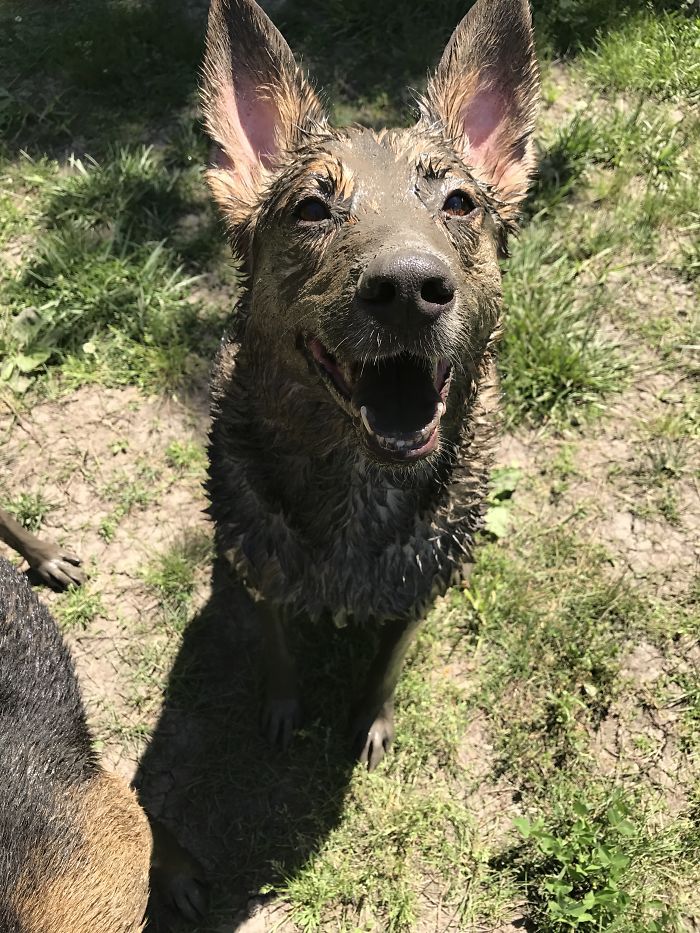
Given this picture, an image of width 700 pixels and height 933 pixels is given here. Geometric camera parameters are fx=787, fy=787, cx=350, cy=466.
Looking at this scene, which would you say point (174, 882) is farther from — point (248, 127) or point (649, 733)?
point (248, 127)

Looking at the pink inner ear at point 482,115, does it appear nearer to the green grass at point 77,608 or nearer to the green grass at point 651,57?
the green grass at point 77,608

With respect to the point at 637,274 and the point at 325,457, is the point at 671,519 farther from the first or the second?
the point at 325,457

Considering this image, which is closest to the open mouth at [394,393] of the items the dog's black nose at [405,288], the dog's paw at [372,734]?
the dog's black nose at [405,288]

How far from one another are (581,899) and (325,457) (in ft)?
7.32

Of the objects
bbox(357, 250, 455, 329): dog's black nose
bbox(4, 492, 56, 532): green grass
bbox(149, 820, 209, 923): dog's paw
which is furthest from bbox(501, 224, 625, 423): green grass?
bbox(149, 820, 209, 923): dog's paw

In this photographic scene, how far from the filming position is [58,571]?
419cm

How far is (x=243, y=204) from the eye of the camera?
310cm

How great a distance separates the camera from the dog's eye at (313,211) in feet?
8.70

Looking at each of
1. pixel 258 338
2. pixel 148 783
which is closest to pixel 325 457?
pixel 258 338

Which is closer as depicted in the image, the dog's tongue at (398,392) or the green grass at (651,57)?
the dog's tongue at (398,392)

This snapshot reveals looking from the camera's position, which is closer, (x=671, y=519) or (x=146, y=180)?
(x=671, y=519)

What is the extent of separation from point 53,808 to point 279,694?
155cm

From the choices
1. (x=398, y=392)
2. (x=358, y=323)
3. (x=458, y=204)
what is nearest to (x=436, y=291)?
(x=358, y=323)

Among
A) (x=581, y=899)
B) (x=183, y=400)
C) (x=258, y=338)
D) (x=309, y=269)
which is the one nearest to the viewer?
(x=309, y=269)
